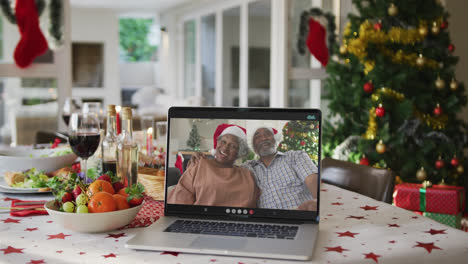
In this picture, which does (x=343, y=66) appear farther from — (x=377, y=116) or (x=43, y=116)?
(x=43, y=116)

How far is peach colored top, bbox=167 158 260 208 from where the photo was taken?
109 centimetres

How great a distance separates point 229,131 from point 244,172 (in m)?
0.10

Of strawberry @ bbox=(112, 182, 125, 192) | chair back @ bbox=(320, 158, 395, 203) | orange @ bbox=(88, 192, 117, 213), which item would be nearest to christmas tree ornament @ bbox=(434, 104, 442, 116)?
chair back @ bbox=(320, 158, 395, 203)

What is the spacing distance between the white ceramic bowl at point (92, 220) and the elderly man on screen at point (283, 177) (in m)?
0.29

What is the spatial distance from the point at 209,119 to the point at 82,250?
0.41 metres

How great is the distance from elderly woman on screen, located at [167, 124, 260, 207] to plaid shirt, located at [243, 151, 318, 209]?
0.02 meters

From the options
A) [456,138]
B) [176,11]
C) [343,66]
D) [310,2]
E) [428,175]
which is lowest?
[428,175]

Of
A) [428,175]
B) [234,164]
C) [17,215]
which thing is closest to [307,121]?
[234,164]

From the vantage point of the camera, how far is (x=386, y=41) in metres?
3.32

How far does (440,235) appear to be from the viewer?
1037 mm

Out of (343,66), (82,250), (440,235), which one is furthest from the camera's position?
(343,66)

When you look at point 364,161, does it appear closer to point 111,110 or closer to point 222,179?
→ point 111,110

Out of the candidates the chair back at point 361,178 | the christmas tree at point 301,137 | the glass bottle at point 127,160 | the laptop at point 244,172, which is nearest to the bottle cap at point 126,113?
the glass bottle at point 127,160

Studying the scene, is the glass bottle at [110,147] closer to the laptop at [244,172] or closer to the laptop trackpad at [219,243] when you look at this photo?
the laptop at [244,172]
